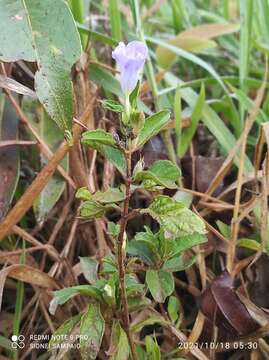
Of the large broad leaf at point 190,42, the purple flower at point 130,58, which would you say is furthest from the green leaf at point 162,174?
the large broad leaf at point 190,42

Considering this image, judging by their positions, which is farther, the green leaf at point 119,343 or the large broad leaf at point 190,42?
the large broad leaf at point 190,42

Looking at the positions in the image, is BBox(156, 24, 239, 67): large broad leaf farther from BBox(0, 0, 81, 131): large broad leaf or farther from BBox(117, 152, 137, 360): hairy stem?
BBox(117, 152, 137, 360): hairy stem

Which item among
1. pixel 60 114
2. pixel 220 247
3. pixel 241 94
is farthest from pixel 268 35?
pixel 60 114

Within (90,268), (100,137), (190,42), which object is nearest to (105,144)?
(100,137)

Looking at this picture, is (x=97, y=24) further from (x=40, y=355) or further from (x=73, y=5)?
(x=40, y=355)

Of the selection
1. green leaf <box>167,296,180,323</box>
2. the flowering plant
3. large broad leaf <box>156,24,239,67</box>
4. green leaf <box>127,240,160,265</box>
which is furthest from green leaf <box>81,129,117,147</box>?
large broad leaf <box>156,24,239,67</box>

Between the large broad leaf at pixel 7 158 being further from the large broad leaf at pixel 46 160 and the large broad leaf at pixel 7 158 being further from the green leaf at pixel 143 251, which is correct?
the green leaf at pixel 143 251
